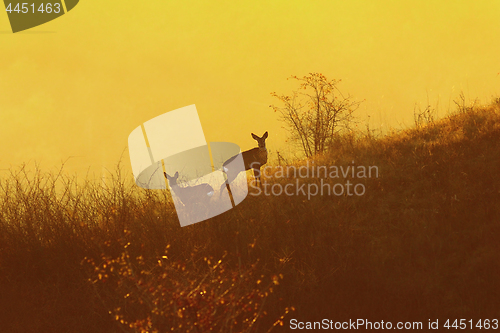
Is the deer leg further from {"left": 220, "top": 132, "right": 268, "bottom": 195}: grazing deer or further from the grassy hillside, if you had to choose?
the grassy hillside

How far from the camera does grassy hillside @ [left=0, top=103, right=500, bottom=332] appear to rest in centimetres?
680

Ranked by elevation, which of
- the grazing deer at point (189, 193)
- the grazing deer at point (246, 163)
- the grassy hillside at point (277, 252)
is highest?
the grazing deer at point (246, 163)

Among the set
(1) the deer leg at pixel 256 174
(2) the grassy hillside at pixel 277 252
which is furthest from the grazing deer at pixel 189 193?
(1) the deer leg at pixel 256 174

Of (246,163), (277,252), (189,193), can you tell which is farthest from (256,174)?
(277,252)

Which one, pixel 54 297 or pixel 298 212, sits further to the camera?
pixel 298 212

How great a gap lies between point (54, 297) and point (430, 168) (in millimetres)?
9873

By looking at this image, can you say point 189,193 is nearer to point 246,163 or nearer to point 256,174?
point 246,163

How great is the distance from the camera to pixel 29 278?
8.26 m

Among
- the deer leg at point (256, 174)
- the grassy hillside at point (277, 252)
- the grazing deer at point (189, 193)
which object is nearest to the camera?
the grassy hillside at point (277, 252)

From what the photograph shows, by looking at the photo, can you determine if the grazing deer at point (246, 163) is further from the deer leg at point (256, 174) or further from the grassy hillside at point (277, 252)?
the grassy hillside at point (277, 252)

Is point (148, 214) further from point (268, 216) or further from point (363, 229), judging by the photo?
point (363, 229)

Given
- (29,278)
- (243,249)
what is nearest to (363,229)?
(243,249)

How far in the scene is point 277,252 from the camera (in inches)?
326

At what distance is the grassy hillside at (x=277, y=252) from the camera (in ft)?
22.3
